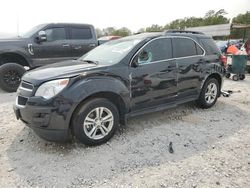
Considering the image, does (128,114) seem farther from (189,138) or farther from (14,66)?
(14,66)

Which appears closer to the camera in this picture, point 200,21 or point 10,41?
point 10,41

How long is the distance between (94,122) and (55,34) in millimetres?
5223

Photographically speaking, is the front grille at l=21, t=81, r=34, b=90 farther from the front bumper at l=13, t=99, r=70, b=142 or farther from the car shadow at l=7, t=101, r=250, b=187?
the car shadow at l=7, t=101, r=250, b=187

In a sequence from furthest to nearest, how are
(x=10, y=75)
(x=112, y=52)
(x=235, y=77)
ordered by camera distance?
(x=235, y=77), (x=10, y=75), (x=112, y=52)

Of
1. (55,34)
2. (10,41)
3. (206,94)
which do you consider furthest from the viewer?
(55,34)

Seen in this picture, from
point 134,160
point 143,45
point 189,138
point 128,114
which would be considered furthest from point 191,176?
point 143,45

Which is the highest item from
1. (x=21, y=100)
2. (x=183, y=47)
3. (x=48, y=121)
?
(x=183, y=47)

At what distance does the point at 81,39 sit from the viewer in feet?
28.1

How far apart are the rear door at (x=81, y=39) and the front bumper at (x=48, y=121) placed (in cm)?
507

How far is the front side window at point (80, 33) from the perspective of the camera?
8454 mm

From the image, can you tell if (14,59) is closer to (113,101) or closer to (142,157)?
(113,101)

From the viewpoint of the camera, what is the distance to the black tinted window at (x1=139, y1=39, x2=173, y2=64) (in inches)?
176

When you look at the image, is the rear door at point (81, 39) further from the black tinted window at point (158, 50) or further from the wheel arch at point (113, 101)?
the wheel arch at point (113, 101)

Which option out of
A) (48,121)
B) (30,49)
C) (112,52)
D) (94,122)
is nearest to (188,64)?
(112,52)
